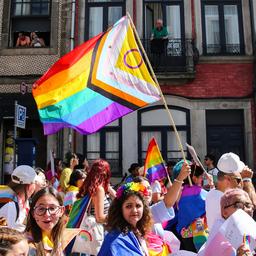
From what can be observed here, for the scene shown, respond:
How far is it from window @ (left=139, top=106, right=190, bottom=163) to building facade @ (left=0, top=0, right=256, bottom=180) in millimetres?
32

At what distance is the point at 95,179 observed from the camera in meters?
4.56

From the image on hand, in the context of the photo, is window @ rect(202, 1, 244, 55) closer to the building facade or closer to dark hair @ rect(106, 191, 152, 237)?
the building facade

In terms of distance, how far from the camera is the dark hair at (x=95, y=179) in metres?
4.52

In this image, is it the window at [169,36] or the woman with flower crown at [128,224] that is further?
the window at [169,36]

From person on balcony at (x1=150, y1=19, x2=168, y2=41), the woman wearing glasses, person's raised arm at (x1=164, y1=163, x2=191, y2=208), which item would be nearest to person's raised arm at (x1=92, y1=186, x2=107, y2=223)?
person's raised arm at (x1=164, y1=163, x2=191, y2=208)

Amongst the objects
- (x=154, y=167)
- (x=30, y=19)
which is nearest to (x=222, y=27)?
(x=30, y=19)

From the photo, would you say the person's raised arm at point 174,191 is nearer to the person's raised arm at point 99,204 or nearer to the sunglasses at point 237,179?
the sunglasses at point 237,179

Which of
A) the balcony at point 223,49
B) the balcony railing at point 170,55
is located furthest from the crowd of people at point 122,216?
the balcony at point 223,49

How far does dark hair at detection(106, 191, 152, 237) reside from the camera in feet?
11.2

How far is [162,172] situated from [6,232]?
16.4 feet

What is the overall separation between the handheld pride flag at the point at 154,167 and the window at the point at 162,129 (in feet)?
18.4

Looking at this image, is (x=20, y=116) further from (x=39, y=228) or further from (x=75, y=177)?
(x=39, y=228)

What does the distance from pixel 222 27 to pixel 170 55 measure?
217 centimetres

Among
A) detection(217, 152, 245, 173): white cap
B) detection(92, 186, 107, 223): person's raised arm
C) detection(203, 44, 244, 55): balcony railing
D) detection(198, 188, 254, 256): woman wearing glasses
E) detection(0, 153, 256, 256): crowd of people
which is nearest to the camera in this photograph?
detection(198, 188, 254, 256): woman wearing glasses
